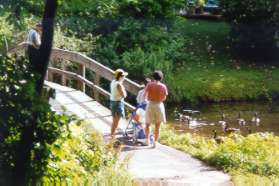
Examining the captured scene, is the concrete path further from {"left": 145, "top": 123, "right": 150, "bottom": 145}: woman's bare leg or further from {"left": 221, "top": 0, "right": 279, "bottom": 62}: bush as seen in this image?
{"left": 221, "top": 0, "right": 279, "bottom": 62}: bush

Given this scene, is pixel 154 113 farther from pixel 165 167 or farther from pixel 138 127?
pixel 165 167

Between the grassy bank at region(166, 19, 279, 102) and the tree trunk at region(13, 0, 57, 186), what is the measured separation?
644 inches

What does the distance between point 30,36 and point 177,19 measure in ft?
42.6

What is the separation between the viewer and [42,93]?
7.03m

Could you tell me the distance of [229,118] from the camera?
20875 mm

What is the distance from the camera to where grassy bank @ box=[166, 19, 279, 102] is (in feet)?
77.5

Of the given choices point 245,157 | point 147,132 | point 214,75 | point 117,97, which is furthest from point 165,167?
point 214,75

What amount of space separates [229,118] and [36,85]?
47.7 feet

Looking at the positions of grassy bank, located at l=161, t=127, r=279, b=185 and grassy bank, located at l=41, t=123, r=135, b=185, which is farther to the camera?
grassy bank, located at l=161, t=127, r=279, b=185

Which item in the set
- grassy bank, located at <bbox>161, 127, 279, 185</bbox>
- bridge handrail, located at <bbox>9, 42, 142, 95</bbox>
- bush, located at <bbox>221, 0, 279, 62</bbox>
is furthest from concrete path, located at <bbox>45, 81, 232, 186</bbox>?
bush, located at <bbox>221, 0, 279, 62</bbox>

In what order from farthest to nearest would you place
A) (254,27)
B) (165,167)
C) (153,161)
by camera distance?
1. (254,27)
2. (153,161)
3. (165,167)

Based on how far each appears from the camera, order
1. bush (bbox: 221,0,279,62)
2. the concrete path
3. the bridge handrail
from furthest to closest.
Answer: bush (bbox: 221,0,279,62) < the bridge handrail < the concrete path

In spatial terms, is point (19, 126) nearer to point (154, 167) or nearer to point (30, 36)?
point (154, 167)

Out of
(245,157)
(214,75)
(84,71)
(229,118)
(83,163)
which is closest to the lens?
(83,163)
